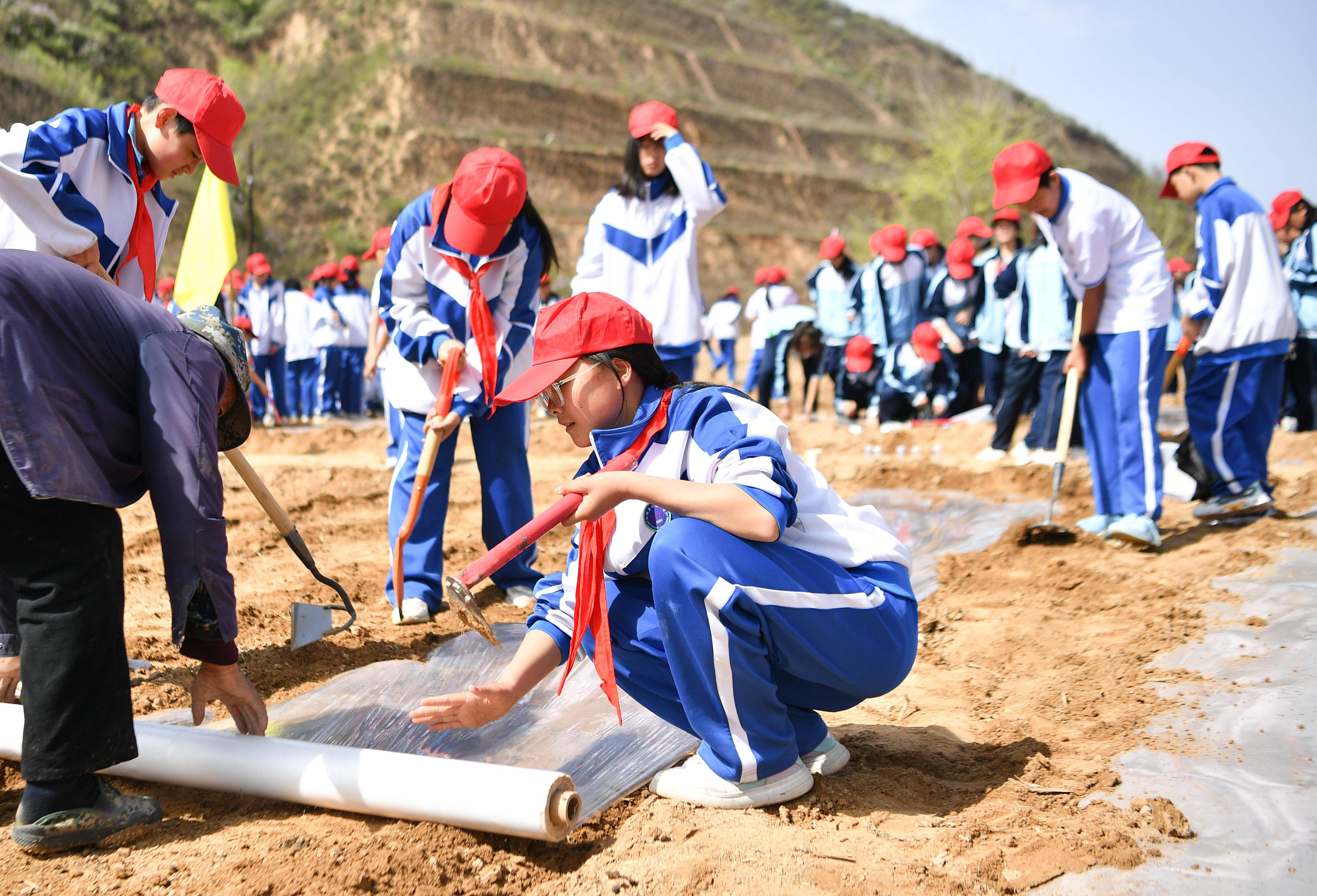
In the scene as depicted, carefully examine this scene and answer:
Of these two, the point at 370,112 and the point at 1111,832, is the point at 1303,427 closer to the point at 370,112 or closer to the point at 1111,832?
the point at 1111,832

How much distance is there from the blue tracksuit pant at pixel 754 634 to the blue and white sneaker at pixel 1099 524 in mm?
2661

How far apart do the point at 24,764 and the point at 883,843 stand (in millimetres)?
1671

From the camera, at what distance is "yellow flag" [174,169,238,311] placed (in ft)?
12.8

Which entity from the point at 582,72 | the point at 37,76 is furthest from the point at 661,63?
the point at 37,76

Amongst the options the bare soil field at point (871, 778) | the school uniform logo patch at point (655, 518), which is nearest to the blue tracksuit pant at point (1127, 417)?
the bare soil field at point (871, 778)

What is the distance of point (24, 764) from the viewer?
1.93m

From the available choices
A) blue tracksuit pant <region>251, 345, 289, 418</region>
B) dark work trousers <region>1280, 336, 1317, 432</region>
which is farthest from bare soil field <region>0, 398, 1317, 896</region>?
blue tracksuit pant <region>251, 345, 289, 418</region>

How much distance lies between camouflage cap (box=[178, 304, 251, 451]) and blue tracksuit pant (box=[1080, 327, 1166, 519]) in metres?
3.52

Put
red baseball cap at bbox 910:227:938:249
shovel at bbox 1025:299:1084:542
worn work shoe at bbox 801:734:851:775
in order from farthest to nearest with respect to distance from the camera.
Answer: red baseball cap at bbox 910:227:938:249, shovel at bbox 1025:299:1084:542, worn work shoe at bbox 801:734:851:775

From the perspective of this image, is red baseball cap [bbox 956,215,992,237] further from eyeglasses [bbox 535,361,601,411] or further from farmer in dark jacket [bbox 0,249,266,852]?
farmer in dark jacket [bbox 0,249,266,852]

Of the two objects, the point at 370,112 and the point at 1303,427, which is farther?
the point at 370,112

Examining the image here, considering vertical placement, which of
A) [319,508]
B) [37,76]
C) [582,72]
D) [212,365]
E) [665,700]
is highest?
[582,72]

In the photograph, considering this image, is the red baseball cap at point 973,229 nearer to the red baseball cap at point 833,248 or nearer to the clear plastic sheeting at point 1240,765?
the red baseball cap at point 833,248

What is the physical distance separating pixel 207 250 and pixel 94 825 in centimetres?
272
